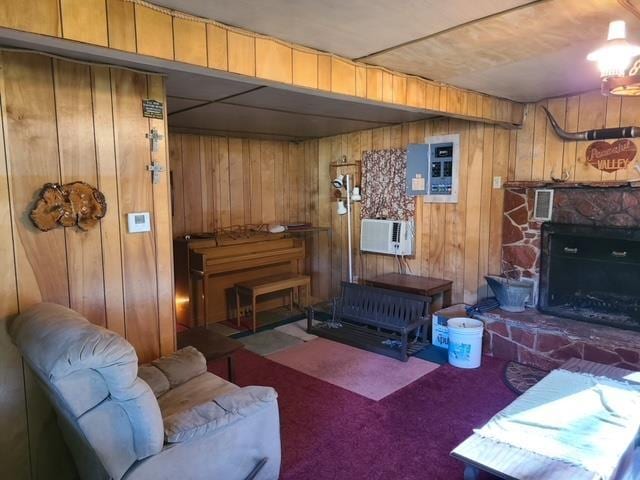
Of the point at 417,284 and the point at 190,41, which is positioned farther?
the point at 417,284

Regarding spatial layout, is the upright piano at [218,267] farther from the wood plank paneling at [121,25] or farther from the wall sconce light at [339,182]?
the wood plank paneling at [121,25]

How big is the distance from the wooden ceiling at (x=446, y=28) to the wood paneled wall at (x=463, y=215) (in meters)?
1.25

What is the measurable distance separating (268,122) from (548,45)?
2.62 metres

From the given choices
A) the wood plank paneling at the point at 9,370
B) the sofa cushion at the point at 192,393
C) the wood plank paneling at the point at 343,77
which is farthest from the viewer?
the wood plank paneling at the point at 343,77

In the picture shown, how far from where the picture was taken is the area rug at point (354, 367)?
3215 millimetres

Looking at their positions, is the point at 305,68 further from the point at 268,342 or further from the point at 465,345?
the point at 268,342

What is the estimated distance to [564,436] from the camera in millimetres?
1819

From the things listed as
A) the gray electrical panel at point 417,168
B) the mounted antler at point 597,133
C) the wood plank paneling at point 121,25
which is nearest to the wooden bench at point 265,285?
the gray electrical panel at point 417,168

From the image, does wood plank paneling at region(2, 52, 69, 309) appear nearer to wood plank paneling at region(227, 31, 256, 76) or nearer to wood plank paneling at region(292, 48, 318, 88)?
wood plank paneling at region(227, 31, 256, 76)

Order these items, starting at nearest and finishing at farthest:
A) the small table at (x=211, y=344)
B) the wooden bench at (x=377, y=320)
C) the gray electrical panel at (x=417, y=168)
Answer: the small table at (x=211, y=344) → the wooden bench at (x=377, y=320) → the gray electrical panel at (x=417, y=168)

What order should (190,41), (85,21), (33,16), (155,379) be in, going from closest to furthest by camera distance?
1. (33,16)
2. (85,21)
3. (190,41)
4. (155,379)

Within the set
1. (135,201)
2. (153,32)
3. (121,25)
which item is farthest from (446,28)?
(135,201)

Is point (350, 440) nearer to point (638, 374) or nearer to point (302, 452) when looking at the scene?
point (302, 452)

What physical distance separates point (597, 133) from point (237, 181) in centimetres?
363
